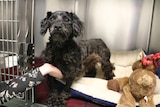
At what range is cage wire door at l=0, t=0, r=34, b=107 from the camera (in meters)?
1.13

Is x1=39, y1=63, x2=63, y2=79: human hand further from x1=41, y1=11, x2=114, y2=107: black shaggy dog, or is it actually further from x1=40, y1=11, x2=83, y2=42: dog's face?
x1=40, y1=11, x2=83, y2=42: dog's face

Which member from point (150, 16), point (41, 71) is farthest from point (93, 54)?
point (150, 16)

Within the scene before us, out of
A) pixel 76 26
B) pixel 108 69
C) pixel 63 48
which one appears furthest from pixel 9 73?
pixel 108 69

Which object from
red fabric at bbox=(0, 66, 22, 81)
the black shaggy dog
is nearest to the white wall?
the black shaggy dog

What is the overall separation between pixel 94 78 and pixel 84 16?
0.75 meters

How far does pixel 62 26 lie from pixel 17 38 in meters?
0.25

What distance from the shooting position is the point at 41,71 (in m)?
1.03

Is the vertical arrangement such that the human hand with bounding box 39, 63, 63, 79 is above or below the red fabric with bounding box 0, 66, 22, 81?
above

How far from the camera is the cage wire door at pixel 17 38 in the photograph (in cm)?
113

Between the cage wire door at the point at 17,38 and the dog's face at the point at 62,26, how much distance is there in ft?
0.34

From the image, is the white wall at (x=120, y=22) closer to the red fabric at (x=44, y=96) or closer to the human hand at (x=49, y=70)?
the red fabric at (x=44, y=96)

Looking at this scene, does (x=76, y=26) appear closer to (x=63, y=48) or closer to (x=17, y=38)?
(x=63, y=48)

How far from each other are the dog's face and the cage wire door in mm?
105

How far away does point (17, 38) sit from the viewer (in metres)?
1.15
